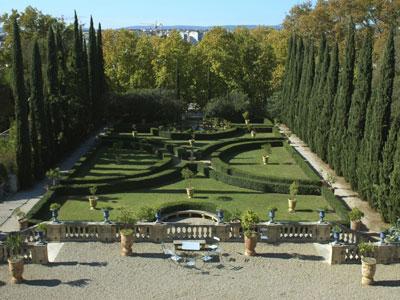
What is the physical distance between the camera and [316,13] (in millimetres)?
67625

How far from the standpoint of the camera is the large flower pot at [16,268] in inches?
694

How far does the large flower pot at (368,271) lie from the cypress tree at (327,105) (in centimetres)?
2144

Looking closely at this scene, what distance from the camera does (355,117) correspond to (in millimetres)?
30891

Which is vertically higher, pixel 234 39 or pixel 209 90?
pixel 234 39

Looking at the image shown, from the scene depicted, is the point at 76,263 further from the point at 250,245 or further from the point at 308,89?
the point at 308,89

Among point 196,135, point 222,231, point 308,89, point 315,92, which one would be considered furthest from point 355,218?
point 196,135

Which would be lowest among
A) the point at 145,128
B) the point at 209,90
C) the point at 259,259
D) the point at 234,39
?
the point at 259,259

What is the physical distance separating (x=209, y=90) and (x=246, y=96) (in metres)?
6.08

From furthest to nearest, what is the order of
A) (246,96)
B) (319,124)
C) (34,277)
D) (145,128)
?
(246,96) → (145,128) → (319,124) → (34,277)

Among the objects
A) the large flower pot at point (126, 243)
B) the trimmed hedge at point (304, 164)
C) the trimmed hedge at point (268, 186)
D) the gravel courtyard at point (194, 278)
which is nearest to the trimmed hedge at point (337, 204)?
the trimmed hedge at point (268, 186)

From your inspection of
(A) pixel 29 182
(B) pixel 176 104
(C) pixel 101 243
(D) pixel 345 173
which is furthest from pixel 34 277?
(B) pixel 176 104

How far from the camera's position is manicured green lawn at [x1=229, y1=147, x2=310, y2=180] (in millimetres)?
35969

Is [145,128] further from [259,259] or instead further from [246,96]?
[259,259]

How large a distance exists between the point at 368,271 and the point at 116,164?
79.7 ft
